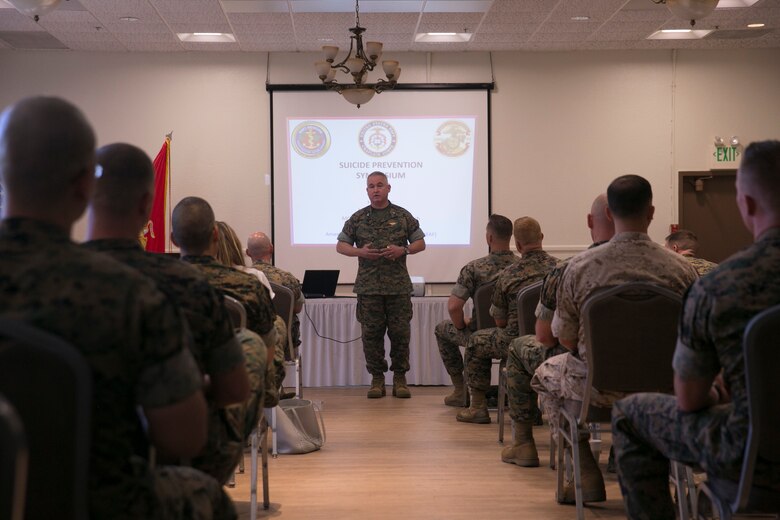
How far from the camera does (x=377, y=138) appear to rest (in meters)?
9.48

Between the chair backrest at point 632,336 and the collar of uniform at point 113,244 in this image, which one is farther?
the chair backrest at point 632,336

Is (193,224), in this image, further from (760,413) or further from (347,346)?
(347,346)

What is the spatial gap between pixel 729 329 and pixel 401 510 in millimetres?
2067

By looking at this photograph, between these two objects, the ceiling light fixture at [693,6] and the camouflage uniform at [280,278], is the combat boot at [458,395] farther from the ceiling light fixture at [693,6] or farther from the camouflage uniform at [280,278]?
the ceiling light fixture at [693,6]

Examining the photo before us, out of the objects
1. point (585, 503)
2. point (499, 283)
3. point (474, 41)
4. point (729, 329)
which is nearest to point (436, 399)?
point (499, 283)

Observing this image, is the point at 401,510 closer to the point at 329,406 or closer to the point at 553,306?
the point at 553,306

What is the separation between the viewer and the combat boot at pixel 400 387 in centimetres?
688

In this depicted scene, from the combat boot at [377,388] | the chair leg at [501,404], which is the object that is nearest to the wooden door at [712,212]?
the combat boot at [377,388]

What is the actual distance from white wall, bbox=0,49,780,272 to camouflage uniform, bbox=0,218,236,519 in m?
8.12

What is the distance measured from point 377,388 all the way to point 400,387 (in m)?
0.19

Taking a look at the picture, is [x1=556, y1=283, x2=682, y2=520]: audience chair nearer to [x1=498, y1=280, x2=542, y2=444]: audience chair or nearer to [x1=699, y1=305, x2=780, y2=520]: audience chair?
[x1=699, y1=305, x2=780, y2=520]: audience chair

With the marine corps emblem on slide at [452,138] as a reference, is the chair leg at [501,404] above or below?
below

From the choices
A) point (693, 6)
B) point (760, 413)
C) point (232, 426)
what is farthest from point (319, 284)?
point (760, 413)

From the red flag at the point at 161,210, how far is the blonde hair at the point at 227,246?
5385 millimetres
